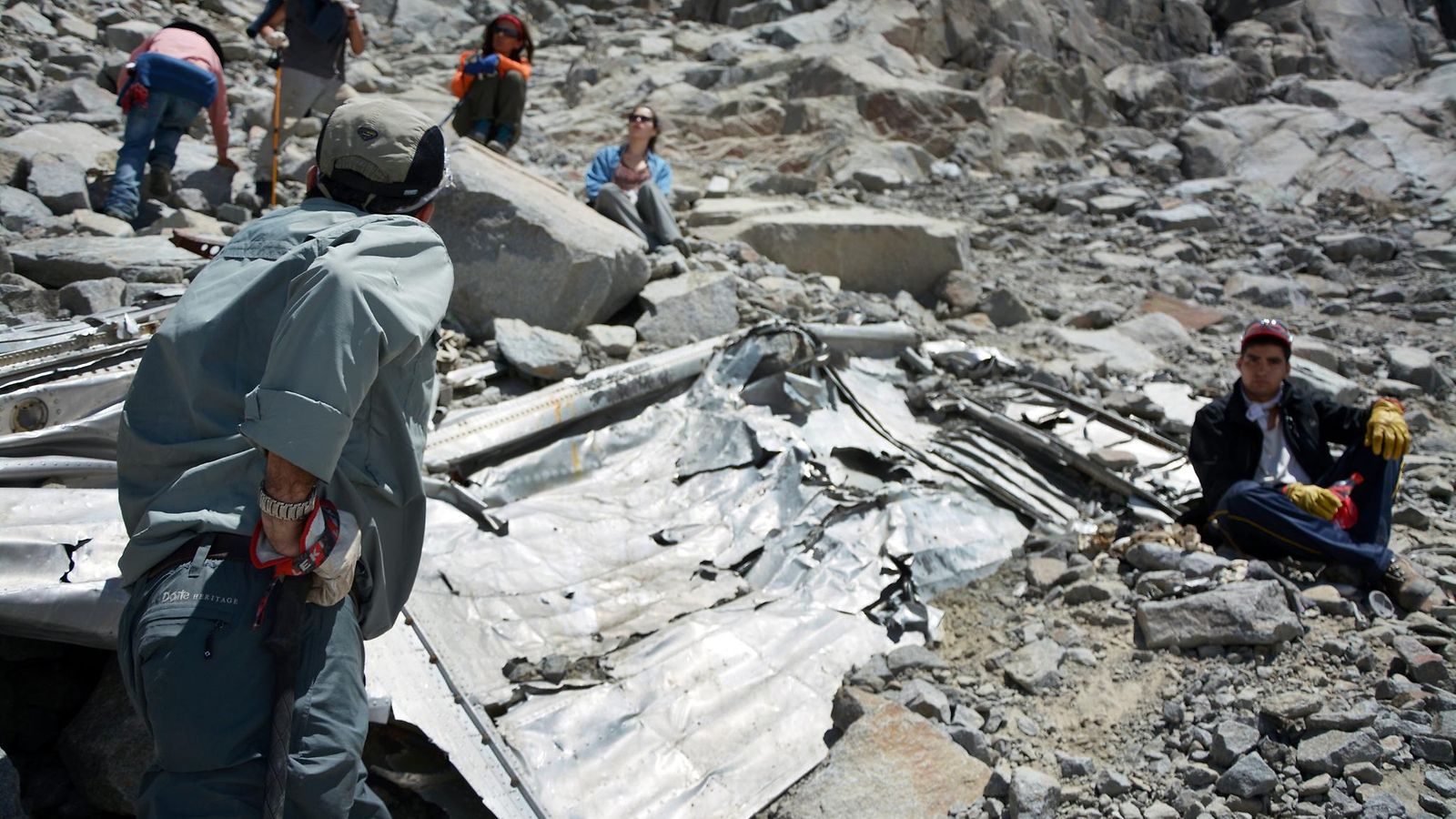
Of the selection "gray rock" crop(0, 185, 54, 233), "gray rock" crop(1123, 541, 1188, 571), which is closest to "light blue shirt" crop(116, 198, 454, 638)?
"gray rock" crop(1123, 541, 1188, 571)

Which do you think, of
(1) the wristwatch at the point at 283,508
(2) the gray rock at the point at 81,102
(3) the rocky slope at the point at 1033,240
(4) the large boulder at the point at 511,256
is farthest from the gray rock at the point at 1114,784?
(2) the gray rock at the point at 81,102

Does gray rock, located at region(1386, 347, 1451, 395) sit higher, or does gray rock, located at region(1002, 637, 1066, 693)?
gray rock, located at region(1386, 347, 1451, 395)

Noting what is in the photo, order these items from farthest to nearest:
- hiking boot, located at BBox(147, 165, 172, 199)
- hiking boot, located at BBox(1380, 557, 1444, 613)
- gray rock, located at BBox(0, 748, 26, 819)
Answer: hiking boot, located at BBox(147, 165, 172, 199)
hiking boot, located at BBox(1380, 557, 1444, 613)
gray rock, located at BBox(0, 748, 26, 819)

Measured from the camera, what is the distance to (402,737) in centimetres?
247

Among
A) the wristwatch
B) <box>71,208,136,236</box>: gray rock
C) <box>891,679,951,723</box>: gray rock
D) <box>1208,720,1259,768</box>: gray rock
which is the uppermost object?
the wristwatch

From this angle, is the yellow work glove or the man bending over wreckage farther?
the yellow work glove

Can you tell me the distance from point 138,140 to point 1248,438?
19.7 feet

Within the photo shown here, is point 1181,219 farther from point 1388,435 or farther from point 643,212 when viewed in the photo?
point 1388,435

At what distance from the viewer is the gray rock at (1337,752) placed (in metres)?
2.64

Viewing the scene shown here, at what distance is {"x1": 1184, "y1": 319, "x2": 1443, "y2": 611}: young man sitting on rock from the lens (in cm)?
370

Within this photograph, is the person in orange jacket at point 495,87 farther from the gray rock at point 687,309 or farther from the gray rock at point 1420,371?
the gray rock at point 1420,371

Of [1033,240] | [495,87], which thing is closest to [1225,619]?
[495,87]

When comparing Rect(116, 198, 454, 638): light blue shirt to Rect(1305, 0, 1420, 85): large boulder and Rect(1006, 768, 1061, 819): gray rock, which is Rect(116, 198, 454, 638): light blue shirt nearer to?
Rect(1006, 768, 1061, 819): gray rock

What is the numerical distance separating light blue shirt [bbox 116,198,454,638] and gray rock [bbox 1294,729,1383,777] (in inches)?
94.7
